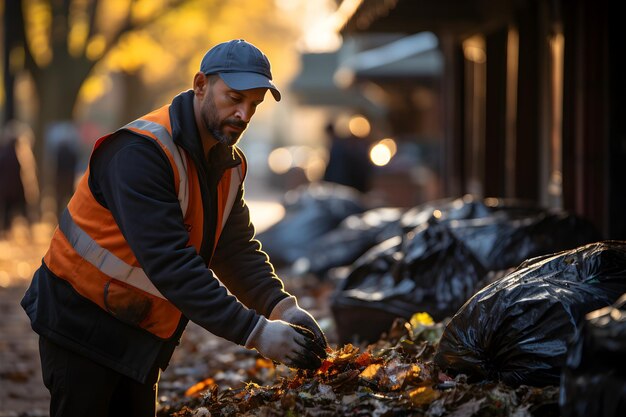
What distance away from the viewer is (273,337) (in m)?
3.67

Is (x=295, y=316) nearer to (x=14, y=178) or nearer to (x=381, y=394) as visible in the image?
(x=381, y=394)

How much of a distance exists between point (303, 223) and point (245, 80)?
27.6 ft

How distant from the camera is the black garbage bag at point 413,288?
6.64 metres

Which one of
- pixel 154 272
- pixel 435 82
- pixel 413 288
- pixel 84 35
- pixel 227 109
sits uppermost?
pixel 84 35

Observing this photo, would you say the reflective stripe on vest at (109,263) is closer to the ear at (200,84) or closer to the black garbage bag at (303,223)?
the ear at (200,84)

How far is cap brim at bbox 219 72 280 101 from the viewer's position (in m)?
3.76

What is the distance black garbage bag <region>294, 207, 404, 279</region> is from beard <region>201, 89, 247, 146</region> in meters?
6.02

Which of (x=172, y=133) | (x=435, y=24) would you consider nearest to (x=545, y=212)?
(x=172, y=133)

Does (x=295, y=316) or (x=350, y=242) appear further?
(x=350, y=242)

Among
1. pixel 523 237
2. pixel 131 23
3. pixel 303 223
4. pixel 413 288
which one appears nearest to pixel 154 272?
pixel 413 288

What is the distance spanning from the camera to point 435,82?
79.4 feet

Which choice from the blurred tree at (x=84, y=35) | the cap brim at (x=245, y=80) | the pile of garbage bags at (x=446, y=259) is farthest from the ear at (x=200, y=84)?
the blurred tree at (x=84, y=35)

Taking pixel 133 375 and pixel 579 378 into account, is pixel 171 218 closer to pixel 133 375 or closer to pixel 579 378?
pixel 133 375

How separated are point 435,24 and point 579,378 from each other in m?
11.1
